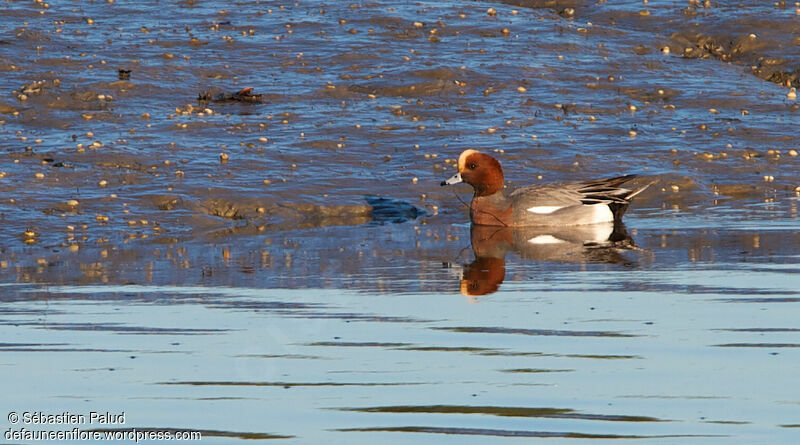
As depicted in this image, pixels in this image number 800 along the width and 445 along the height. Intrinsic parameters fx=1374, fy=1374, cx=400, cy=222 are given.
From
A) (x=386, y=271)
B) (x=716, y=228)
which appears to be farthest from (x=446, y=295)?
Answer: (x=716, y=228)

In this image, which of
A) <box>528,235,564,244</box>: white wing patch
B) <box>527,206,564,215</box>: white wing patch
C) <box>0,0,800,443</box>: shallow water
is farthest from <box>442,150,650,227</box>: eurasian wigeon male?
<box>528,235,564,244</box>: white wing patch

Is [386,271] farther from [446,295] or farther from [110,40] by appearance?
[110,40]

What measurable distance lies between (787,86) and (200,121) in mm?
9587

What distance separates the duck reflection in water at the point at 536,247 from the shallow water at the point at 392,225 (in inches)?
2.6

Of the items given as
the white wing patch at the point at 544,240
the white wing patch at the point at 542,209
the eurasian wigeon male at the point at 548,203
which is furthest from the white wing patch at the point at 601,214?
the white wing patch at the point at 544,240

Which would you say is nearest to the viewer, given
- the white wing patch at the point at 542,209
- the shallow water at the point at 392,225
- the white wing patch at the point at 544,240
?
the shallow water at the point at 392,225

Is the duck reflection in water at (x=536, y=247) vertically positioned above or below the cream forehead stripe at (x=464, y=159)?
below

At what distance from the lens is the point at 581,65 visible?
21328mm

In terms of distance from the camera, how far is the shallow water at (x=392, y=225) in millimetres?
6363

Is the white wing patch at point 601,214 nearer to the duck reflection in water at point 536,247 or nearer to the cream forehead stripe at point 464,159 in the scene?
the duck reflection in water at point 536,247

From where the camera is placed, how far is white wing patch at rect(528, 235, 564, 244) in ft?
40.3

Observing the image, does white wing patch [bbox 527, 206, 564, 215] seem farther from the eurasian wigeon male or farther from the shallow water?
the shallow water

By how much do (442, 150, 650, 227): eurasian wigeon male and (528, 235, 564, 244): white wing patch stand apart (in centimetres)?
47

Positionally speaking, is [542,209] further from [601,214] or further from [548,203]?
[601,214]
